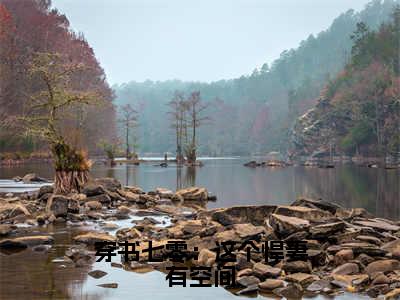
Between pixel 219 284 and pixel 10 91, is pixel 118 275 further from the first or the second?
pixel 10 91

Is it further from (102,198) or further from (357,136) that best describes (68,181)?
(357,136)

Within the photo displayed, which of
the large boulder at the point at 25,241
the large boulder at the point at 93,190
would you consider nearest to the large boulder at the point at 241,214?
the large boulder at the point at 25,241

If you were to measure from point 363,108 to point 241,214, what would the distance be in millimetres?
76367

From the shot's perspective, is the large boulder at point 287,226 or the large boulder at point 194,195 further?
the large boulder at point 194,195

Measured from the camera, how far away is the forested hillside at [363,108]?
284 feet

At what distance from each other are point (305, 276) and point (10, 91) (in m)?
71.0

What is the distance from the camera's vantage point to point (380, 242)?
14133 millimetres

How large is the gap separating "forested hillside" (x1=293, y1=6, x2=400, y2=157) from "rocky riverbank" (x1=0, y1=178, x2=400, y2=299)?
222ft

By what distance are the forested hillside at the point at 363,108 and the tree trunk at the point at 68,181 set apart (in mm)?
62866

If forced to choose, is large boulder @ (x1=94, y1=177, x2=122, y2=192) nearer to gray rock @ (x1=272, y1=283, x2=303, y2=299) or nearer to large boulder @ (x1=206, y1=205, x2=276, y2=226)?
large boulder @ (x1=206, y1=205, x2=276, y2=226)

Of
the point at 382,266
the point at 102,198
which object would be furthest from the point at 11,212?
the point at 382,266

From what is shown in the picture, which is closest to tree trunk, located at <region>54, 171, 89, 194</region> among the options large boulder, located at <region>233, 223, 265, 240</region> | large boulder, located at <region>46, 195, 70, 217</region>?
large boulder, located at <region>46, 195, 70, 217</region>

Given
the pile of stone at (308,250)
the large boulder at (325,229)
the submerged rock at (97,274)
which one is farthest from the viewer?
the large boulder at (325,229)

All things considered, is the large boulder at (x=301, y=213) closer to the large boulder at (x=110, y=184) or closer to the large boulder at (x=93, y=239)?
the large boulder at (x=93, y=239)
